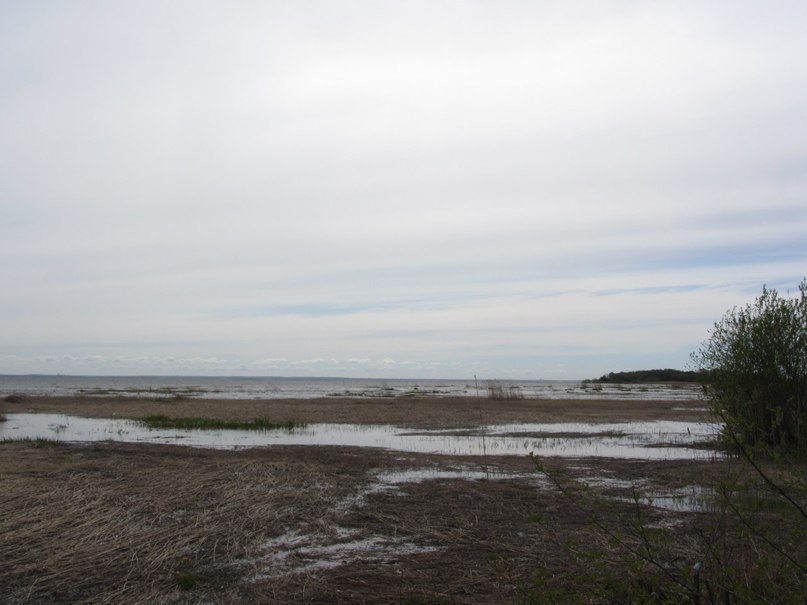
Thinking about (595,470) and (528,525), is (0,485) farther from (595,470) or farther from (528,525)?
(595,470)

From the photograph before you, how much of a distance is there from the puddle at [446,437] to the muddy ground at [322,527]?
300 centimetres

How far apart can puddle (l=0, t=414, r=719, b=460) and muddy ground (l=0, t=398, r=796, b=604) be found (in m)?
3.00

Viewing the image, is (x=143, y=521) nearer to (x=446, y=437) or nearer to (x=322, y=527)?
(x=322, y=527)

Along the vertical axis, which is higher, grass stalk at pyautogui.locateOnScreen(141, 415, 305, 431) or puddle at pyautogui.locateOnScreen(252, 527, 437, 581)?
grass stalk at pyautogui.locateOnScreen(141, 415, 305, 431)

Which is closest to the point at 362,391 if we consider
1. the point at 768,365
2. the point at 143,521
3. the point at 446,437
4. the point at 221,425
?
the point at 221,425

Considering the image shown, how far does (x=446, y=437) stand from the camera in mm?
24859

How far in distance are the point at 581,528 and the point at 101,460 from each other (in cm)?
1223

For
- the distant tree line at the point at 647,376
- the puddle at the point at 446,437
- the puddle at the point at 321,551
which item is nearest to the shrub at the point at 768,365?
the puddle at the point at 446,437

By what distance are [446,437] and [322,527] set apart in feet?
49.8

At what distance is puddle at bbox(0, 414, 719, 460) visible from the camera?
20.6 m

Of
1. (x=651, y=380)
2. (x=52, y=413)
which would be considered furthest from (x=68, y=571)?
(x=651, y=380)

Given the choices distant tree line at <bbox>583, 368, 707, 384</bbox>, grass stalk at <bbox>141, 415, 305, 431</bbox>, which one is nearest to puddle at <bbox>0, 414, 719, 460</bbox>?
grass stalk at <bbox>141, 415, 305, 431</bbox>

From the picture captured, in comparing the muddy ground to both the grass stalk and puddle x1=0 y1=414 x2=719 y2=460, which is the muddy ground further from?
the grass stalk

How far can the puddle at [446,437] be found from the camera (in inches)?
812
